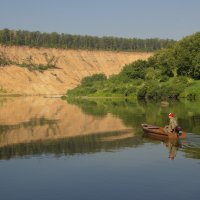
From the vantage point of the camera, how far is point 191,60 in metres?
91.6

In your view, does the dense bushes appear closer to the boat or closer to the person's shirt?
the boat

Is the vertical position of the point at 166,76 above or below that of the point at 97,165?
above

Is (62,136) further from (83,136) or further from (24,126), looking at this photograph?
(24,126)

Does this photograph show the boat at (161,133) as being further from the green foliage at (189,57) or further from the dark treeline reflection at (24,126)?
the green foliage at (189,57)

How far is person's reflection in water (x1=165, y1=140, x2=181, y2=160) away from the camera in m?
26.4

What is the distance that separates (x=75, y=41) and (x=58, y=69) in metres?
21.8

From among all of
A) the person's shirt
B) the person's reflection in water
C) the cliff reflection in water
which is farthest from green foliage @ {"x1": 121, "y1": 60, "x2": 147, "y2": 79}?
the person's reflection in water

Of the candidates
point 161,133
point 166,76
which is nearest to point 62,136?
point 161,133

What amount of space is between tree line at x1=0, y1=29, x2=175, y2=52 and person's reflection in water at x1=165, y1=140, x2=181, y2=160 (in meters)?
130

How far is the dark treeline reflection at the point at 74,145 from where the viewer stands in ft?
92.0

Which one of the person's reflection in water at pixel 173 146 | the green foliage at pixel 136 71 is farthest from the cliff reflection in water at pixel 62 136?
the green foliage at pixel 136 71

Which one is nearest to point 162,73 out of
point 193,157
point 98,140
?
point 98,140

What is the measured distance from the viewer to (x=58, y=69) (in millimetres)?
153750

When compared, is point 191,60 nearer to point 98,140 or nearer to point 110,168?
point 98,140
